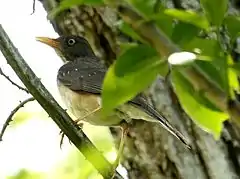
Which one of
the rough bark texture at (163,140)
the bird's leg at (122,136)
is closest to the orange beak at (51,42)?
the rough bark texture at (163,140)

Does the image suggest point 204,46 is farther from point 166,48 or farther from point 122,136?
point 122,136

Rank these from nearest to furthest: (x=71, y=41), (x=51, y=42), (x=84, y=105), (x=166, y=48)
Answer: (x=166, y=48), (x=84, y=105), (x=71, y=41), (x=51, y=42)

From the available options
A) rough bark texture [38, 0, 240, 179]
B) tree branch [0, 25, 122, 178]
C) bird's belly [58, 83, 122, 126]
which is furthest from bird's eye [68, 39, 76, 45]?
tree branch [0, 25, 122, 178]

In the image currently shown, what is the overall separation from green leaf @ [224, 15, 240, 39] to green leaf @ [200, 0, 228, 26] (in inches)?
1.0

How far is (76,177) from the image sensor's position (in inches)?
136

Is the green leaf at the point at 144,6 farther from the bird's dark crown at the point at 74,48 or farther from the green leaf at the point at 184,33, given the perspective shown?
the bird's dark crown at the point at 74,48

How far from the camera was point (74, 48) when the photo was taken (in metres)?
4.86

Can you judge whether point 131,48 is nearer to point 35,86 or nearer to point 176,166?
point 35,86

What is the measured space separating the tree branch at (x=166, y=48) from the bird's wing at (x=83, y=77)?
10.6ft

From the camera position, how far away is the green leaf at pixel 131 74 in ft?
2.37

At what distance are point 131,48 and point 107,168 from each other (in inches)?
55.4

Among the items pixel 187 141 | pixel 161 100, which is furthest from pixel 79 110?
pixel 187 141

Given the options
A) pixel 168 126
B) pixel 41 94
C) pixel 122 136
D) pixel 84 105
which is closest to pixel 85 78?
pixel 84 105

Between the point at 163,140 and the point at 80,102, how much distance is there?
927 millimetres
